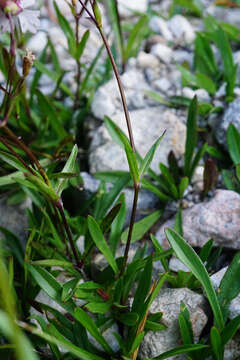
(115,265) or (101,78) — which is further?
(101,78)

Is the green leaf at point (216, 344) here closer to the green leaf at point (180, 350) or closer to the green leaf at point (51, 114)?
the green leaf at point (180, 350)

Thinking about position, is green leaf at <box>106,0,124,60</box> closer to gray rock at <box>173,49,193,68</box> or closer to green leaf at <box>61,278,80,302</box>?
gray rock at <box>173,49,193,68</box>

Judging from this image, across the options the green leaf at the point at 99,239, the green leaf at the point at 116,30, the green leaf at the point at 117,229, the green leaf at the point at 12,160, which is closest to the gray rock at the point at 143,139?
the green leaf at the point at 117,229

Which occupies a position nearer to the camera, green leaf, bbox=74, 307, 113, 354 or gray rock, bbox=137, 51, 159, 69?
green leaf, bbox=74, 307, 113, 354

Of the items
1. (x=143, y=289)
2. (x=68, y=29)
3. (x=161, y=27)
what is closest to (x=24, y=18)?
(x=68, y=29)

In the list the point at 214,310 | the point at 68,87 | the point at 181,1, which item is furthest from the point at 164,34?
the point at 214,310

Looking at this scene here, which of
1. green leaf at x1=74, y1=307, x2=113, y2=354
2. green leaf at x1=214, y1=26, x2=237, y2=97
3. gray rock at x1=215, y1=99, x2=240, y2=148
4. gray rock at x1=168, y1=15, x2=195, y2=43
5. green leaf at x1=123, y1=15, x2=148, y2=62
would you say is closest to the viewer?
green leaf at x1=74, y1=307, x2=113, y2=354

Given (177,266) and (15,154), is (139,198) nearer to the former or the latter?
(177,266)

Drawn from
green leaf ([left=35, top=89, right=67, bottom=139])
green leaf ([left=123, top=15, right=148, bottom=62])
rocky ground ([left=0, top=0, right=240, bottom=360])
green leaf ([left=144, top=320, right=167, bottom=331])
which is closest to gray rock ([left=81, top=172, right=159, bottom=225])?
rocky ground ([left=0, top=0, right=240, bottom=360])

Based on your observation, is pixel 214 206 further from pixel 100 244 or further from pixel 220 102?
pixel 220 102
